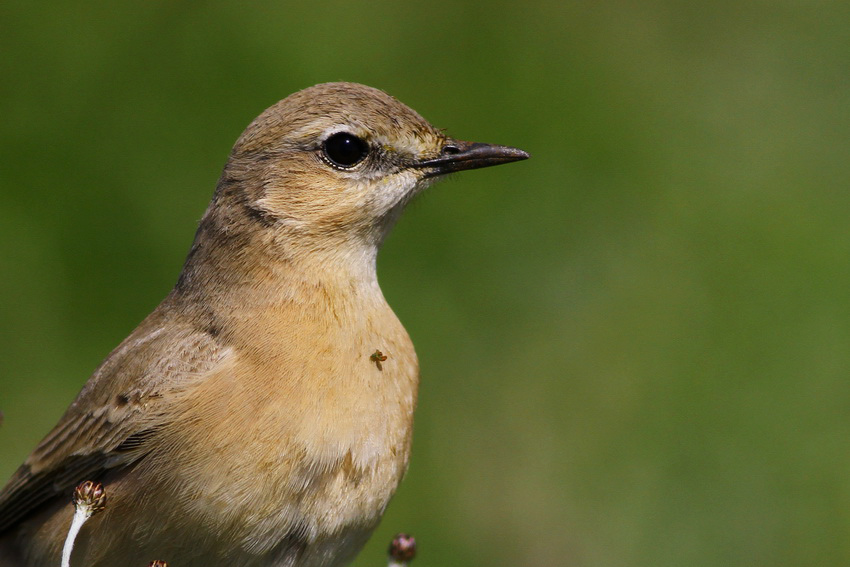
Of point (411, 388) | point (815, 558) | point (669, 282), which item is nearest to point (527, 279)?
point (669, 282)

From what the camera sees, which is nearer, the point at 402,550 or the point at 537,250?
the point at 402,550

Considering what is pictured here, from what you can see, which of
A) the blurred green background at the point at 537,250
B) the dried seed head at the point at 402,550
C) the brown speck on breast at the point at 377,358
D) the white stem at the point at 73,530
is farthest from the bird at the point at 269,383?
the blurred green background at the point at 537,250

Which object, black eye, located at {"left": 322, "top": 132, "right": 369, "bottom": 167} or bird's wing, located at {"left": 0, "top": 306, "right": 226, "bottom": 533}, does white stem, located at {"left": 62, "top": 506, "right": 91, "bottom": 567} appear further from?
black eye, located at {"left": 322, "top": 132, "right": 369, "bottom": 167}

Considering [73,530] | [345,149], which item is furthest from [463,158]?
[73,530]

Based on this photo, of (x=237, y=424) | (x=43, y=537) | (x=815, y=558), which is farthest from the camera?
(x=815, y=558)

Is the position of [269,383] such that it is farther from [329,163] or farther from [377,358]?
[329,163]

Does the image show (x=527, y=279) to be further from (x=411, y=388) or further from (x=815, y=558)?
(x=411, y=388)
